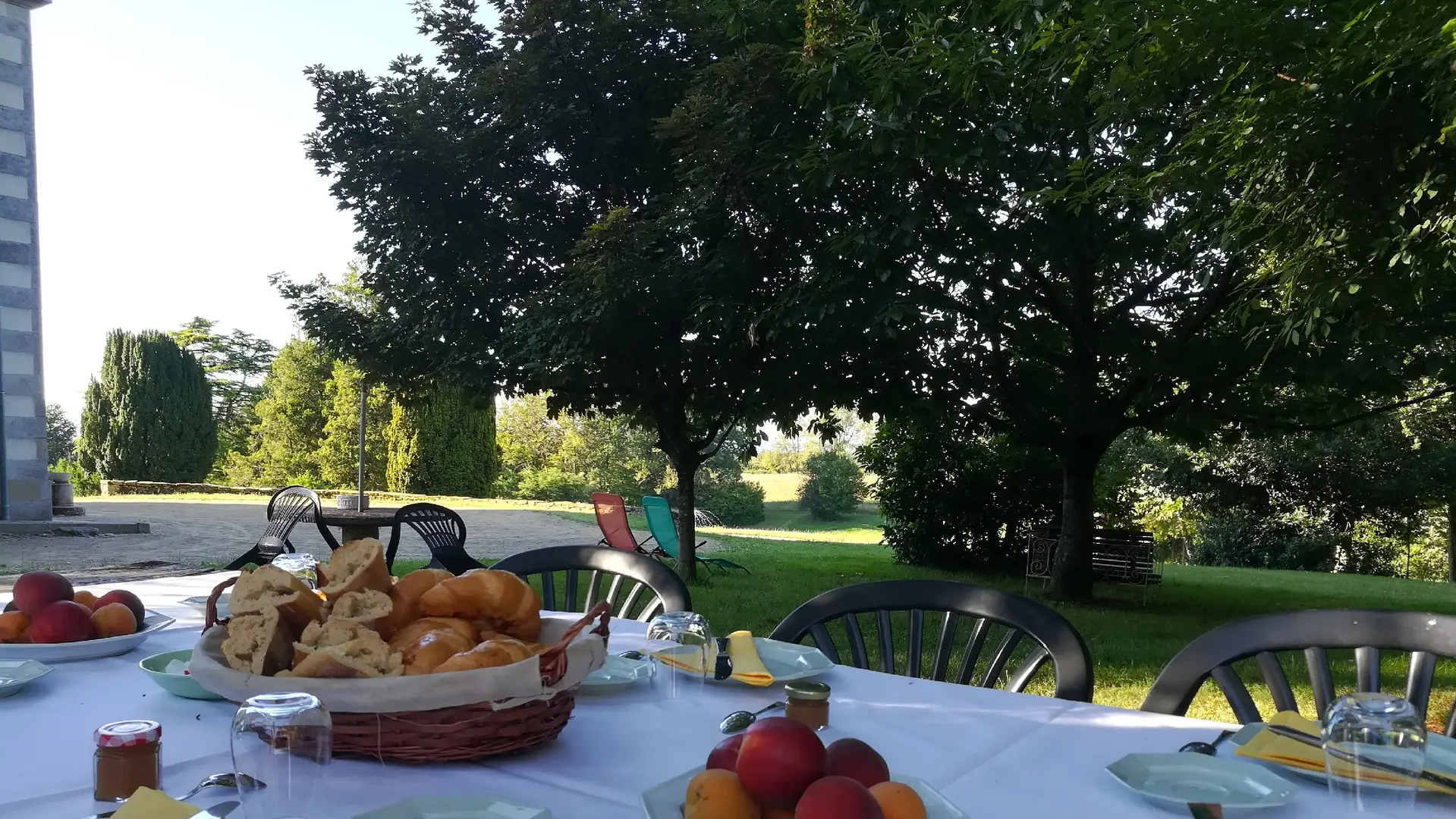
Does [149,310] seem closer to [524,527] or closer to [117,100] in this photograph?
[117,100]

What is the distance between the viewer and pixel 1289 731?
4.28 feet

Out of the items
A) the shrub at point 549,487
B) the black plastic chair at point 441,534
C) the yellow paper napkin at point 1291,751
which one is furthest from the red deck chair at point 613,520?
the shrub at point 549,487

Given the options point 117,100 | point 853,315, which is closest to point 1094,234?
point 853,315

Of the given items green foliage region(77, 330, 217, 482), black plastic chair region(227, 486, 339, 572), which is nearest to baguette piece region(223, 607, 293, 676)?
black plastic chair region(227, 486, 339, 572)

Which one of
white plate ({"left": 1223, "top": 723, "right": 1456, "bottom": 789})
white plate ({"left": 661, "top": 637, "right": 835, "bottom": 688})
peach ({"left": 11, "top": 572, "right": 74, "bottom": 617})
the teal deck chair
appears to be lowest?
the teal deck chair

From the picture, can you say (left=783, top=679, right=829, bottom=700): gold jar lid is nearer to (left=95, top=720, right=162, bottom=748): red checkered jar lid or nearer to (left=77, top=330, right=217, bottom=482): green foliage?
(left=95, top=720, right=162, bottom=748): red checkered jar lid

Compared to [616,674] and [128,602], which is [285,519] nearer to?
[128,602]

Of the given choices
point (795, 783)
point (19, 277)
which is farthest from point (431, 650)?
point (19, 277)

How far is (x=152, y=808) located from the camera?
36.5 inches

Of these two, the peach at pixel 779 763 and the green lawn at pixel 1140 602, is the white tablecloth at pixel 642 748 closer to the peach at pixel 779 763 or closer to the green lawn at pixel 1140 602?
the peach at pixel 779 763

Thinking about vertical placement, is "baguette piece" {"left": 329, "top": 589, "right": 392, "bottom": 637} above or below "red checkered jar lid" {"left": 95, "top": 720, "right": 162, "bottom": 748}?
above

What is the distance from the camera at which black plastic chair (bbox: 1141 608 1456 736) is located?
1.61 meters

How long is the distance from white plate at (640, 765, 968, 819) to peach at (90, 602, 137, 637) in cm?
143

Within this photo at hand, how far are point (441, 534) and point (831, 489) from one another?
73.8 ft
